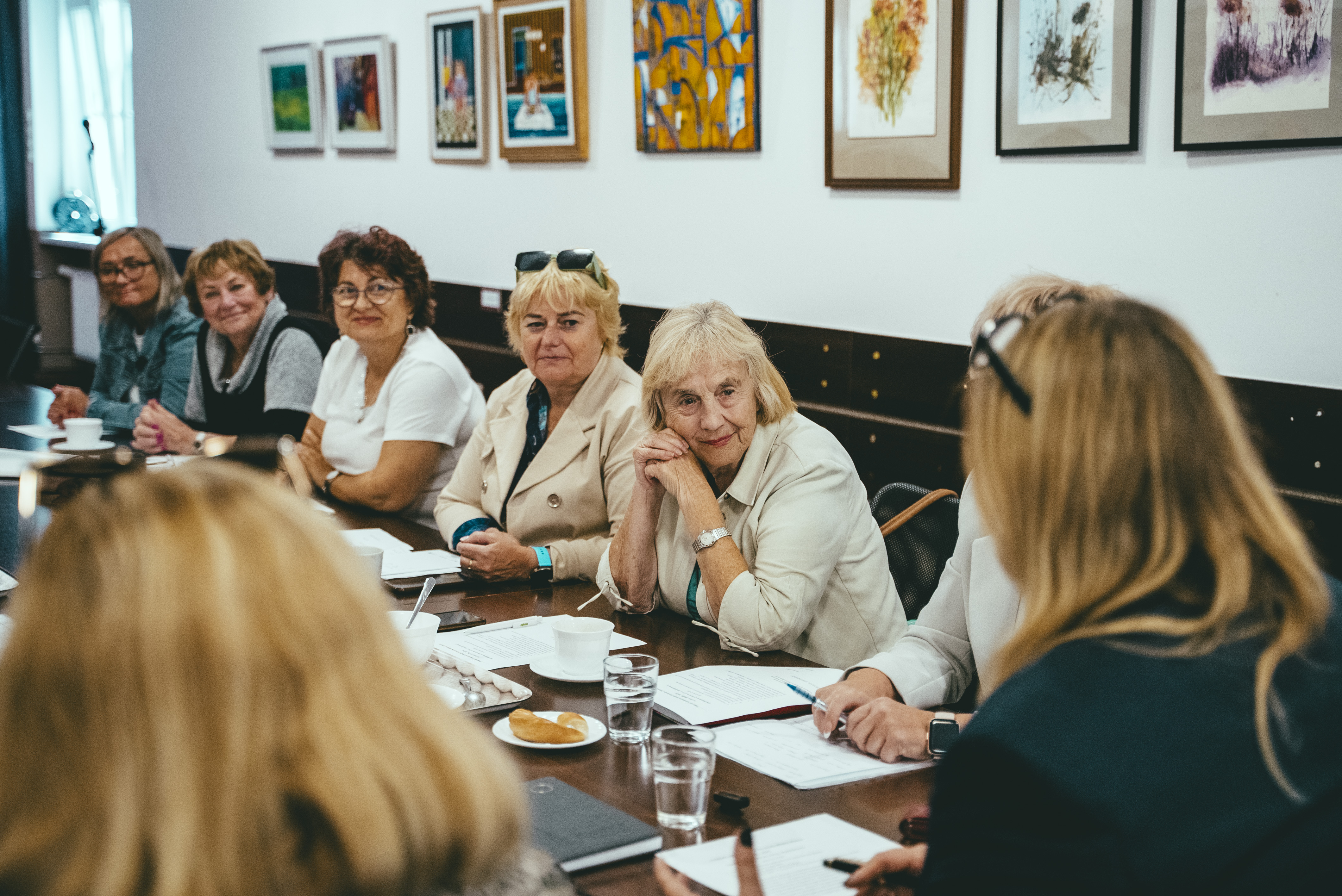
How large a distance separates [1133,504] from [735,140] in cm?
282

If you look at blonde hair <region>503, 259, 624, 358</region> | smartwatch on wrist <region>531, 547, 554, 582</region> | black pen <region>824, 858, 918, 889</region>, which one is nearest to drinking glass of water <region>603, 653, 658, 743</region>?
black pen <region>824, 858, 918, 889</region>

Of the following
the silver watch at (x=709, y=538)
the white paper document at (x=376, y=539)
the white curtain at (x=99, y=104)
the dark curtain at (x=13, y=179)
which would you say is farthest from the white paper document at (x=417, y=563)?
the dark curtain at (x=13, y=179)

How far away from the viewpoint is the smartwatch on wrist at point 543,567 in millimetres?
2508

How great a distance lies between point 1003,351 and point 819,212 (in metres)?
2.44

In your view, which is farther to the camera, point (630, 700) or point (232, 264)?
point (232, 264)

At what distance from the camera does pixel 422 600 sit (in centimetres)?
202

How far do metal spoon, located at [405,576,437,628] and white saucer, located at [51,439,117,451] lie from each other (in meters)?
1.81

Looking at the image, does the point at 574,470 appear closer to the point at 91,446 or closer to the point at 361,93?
the point at 91,446

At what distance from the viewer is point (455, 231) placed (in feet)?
15.9

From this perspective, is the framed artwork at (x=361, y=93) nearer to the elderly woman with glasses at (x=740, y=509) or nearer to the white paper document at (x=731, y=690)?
the elderly woman with glasses at (x=740, y=509)

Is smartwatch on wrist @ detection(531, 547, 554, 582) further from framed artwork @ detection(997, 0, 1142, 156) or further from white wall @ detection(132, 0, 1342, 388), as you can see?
framed artwork @ detection(997, 0, 1142, 156)

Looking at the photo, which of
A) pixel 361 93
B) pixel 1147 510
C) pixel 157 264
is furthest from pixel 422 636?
pixel 361 93

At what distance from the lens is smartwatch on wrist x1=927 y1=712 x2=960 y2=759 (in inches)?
61.2

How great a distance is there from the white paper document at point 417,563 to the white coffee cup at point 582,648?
708 mm
